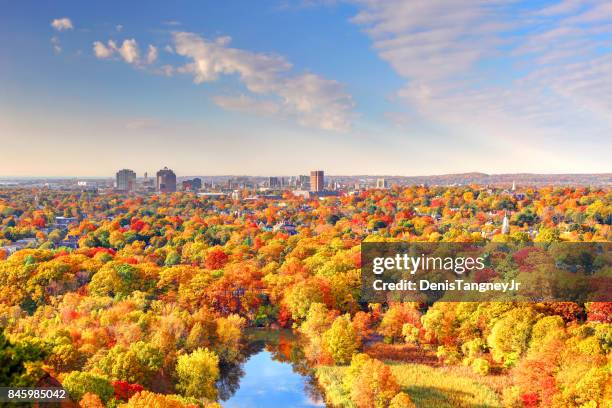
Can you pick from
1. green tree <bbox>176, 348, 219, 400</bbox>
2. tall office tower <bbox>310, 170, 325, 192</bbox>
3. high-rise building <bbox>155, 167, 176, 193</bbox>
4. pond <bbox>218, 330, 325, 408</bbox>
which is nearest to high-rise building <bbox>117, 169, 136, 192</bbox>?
high-rise building <bbox>155, 167, 176, 193</bbox>

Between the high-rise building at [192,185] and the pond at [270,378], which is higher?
the high-rise building at [192,185]

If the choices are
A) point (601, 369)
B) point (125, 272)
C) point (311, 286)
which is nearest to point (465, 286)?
point (311, 286)

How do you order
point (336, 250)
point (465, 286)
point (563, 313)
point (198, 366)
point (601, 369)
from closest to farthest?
1. point (601, 369)
2. point (198, 366)
3. point (563, 313)
4. point (465, 286)
5. point (336, 250)

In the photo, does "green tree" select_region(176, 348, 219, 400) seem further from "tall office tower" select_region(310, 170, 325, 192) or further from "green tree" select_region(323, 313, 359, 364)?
Answer: "tall office tower" select_region(310, 170, 325, 192)

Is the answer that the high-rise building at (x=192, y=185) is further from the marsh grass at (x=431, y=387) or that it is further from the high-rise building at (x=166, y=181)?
the marsh grass at (x=431, y=387)

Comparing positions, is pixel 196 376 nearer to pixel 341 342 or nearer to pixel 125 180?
pixel 341 342

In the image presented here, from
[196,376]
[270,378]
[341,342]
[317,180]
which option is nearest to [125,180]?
[317,180]

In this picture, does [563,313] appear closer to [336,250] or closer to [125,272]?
[336,250]

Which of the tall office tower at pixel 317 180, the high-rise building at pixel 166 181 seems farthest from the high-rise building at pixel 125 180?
the tall office tower at pixel 317 180

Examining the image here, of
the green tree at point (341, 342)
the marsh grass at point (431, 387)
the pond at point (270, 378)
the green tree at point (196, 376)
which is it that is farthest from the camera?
the green tree at point (341, 342)
